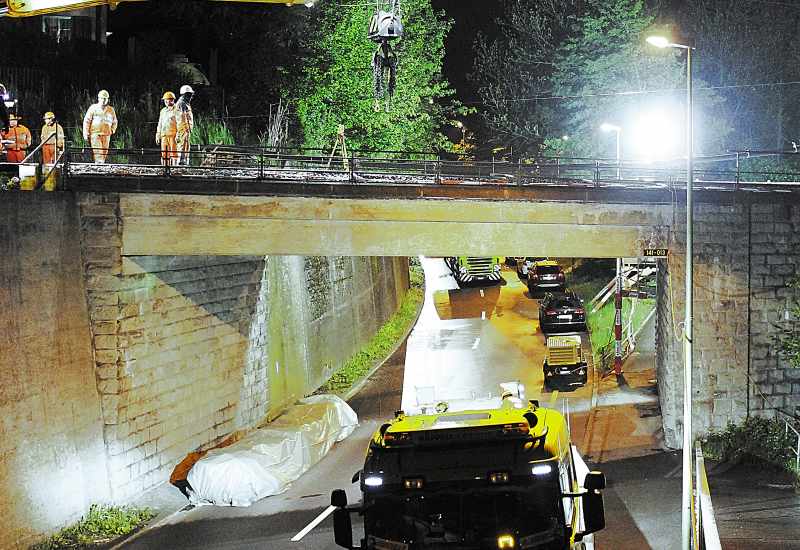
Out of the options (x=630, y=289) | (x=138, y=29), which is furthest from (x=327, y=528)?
(x=138, y=29)

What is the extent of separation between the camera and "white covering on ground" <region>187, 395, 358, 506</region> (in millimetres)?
21359

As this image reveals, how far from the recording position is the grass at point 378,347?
117 feet

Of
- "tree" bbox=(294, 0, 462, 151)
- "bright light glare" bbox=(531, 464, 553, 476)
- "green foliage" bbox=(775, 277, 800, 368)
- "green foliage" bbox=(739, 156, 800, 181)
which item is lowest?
"green foliage" bbox=(775, 277, 800, 368)

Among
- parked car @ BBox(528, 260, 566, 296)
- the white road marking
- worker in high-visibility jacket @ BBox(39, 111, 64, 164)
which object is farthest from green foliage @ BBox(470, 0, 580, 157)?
the white road marking

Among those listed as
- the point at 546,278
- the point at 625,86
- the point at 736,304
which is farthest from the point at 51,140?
the point at 546,278

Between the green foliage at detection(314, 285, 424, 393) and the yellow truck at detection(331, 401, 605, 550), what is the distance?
76.7ft

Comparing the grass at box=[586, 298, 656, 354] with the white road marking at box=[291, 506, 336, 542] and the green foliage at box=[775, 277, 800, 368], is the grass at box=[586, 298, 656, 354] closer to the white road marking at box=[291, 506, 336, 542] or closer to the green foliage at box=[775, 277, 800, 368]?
the green foliage at box=[775, 277, 800, 368]

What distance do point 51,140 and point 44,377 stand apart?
663cm

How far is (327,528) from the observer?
63.3 ft

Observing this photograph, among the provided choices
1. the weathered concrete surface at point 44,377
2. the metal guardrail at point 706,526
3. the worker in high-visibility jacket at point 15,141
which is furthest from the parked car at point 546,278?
the metal guardrail at point 706,526

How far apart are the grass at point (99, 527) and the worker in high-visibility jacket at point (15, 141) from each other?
813 cm

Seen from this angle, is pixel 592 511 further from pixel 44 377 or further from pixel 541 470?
pixel 44 377

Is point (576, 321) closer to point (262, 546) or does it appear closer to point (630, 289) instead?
point (630, 289)

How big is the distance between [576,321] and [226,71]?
18.7 metres
